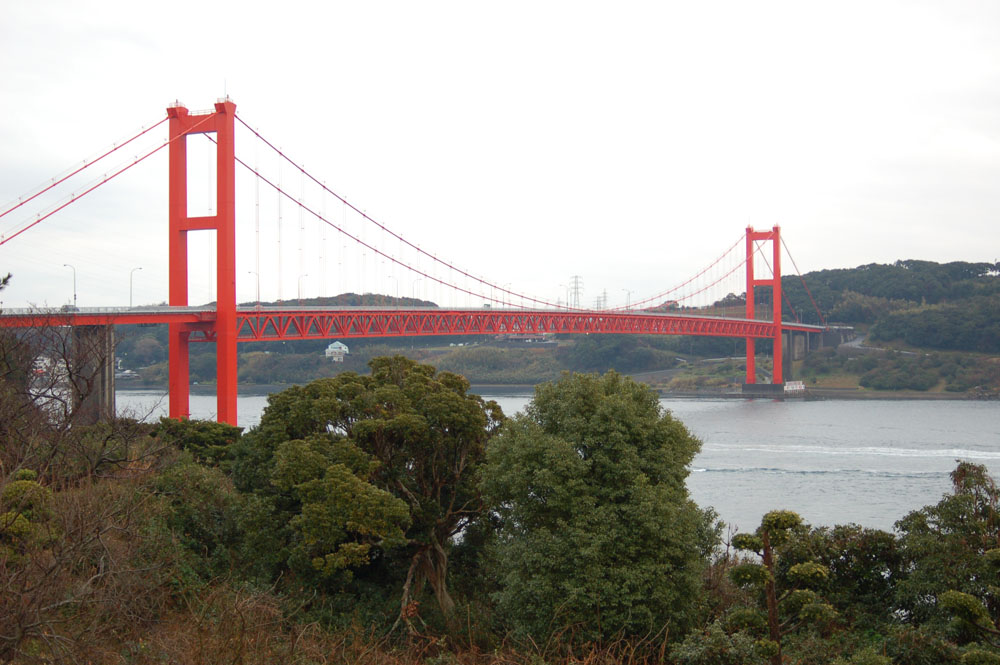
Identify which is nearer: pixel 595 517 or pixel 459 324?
pixel 595 517

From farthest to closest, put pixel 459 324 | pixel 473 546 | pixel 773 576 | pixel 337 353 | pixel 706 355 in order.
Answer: pixel 706 355 < pixel 337 353 < pixel 459 324 < pixel 473 546 < pixel 773 576

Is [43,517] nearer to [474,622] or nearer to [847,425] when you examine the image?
[474,622]

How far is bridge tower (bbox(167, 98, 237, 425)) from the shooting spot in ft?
60.0

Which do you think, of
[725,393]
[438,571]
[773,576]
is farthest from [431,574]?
[725,393]

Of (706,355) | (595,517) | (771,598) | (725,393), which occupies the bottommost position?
(725,393)

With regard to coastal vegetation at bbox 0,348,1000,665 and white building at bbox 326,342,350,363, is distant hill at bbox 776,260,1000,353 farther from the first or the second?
coastal vegetation at bbox 0,348,1000,665

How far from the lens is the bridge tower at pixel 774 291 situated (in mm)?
39531

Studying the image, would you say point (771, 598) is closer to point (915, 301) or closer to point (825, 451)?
point (825, 451)

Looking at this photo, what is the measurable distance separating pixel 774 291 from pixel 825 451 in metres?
19.8

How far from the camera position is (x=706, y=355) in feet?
158

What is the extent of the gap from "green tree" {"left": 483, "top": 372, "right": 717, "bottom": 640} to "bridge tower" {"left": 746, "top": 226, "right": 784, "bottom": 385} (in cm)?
3180

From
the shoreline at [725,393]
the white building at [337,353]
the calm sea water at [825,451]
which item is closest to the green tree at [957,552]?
the calm sea water at [825,451]

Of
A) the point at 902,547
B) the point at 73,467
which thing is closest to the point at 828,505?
the point at 902,547

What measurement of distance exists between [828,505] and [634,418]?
29.1 feet
